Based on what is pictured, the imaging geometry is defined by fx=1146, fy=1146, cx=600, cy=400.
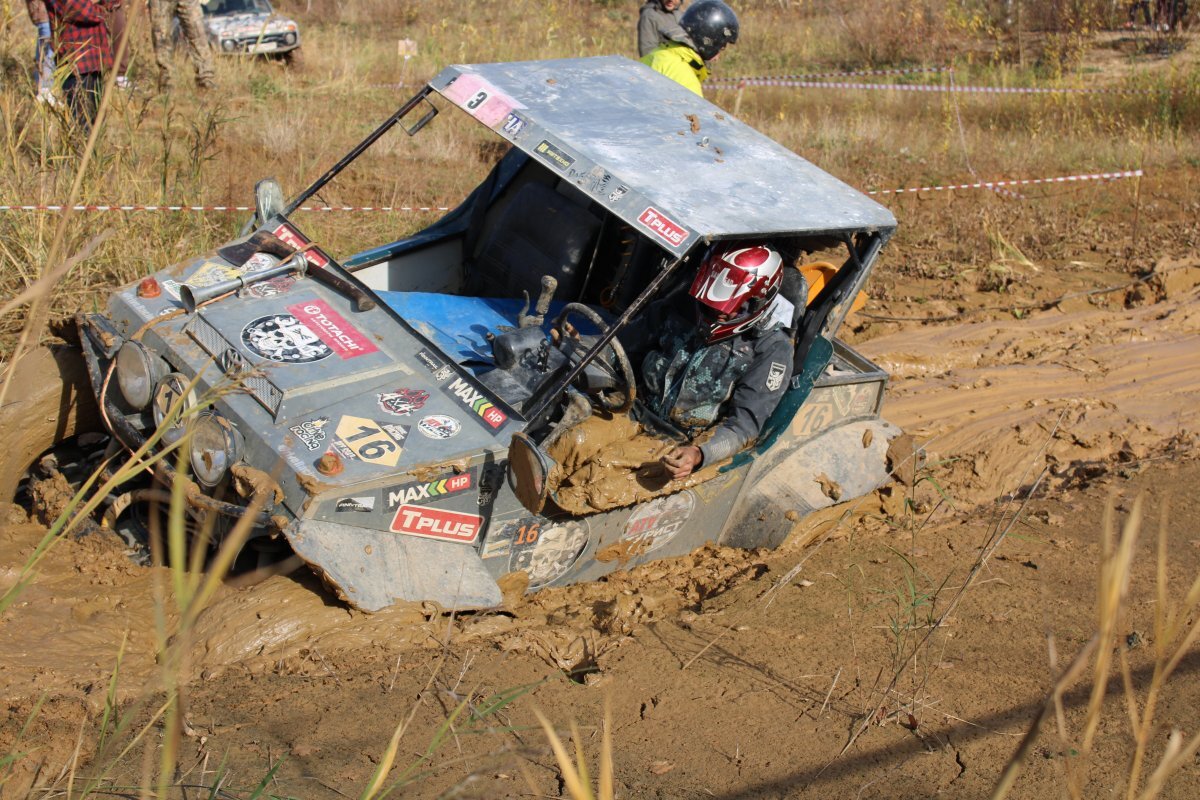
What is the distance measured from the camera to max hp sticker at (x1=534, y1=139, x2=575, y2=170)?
4.50 meters

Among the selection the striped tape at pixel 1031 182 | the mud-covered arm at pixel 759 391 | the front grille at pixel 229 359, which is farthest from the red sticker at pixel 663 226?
the striped tape at pixel 1031 182

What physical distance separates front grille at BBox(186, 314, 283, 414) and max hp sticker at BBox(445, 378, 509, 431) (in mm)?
656

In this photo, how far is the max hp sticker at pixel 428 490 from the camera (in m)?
3.92

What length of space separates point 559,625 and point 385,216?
4829mm

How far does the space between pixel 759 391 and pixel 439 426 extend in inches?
52.6

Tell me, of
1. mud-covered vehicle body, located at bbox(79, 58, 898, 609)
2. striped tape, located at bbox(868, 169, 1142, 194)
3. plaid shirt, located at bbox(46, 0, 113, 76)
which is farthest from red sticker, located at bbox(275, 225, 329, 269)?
striped tape, located at bbox(868, 169, 1142, 194)

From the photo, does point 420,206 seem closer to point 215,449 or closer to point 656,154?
point 656,154

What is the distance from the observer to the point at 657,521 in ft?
15.6

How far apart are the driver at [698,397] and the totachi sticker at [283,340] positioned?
1.04 m

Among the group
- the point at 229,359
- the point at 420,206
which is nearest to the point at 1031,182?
the point at 420,206

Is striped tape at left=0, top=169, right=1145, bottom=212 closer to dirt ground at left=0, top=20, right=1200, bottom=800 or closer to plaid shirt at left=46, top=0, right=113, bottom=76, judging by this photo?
plaid shirt at left=46, top=0, right=113, bottom=76

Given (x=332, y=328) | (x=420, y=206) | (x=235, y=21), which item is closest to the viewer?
(x=332, y=328)

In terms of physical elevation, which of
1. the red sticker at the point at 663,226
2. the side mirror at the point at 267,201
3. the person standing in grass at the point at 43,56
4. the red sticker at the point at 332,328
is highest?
the red sticker at the point at 663,226

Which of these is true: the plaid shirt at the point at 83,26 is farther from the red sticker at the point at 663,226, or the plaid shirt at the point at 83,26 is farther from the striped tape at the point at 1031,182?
the striped tape at the point at 1031,182
